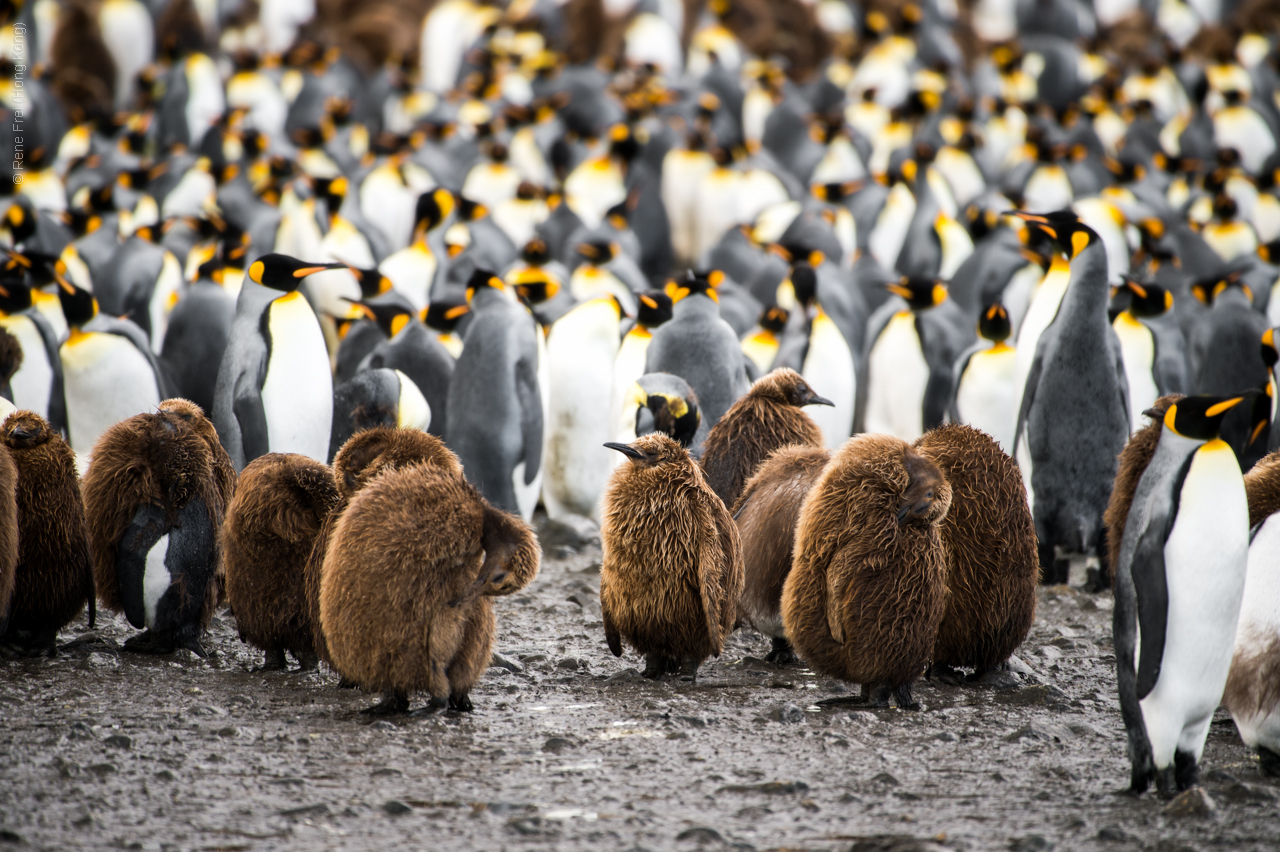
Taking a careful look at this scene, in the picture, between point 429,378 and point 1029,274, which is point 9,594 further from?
point 1029,274

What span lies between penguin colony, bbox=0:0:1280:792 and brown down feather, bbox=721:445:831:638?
0.02 meters

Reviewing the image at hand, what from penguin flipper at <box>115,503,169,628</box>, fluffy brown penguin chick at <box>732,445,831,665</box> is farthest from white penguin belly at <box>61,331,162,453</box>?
fluffy brown penguin chick at <box>732,445,831,665</box>

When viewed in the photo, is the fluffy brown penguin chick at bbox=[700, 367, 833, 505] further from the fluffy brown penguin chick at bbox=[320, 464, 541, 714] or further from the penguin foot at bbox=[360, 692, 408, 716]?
the penguin foot at bbox=[360, 692, 408, 716]

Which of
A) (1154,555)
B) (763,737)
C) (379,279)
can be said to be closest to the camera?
(1154,555)

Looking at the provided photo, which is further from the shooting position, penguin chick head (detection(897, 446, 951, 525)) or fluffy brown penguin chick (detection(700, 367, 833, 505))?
fluffy brown penguin chick (detection(700, 367, 833, 505))

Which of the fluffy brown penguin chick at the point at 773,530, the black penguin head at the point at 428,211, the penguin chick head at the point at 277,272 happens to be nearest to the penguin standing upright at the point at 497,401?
the penguin chick head at the point at 277,272

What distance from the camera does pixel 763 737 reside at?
3.92m

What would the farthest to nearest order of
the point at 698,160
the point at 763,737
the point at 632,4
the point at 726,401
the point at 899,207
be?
the point at 632,4
the point at 698,160
the point at 899,207
the point at 726,401
the point at 763,737

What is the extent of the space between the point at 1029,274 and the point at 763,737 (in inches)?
312

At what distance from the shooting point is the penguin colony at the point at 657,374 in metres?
3.92

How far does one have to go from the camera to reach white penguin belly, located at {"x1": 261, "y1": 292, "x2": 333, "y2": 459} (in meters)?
6.17

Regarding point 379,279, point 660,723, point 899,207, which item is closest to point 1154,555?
point 660,723

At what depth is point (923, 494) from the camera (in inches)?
160

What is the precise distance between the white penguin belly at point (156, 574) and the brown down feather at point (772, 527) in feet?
6.63
